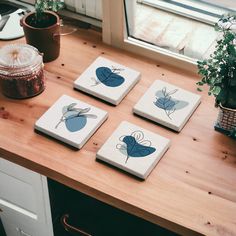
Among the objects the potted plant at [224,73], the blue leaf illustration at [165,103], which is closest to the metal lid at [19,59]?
the blue leaf illustration at [165,103]

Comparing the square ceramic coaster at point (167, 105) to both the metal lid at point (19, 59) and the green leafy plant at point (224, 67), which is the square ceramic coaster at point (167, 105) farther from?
the metal lid at point (19, 59)

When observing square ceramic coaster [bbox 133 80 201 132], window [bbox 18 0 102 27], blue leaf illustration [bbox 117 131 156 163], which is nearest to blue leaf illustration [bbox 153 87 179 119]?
square ceramic coaster [bbox 133 80 201 132]

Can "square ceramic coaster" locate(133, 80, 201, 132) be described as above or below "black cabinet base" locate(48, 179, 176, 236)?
above

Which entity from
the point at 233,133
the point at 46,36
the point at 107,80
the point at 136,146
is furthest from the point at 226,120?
the point at 46,36

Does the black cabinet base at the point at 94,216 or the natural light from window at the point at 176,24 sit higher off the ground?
the natural light from window at the point at 176,24

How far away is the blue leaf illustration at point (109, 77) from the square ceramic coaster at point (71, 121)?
99 mm

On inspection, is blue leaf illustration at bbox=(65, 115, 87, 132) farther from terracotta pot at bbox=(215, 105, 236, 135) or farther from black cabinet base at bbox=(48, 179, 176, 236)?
terracotta pot at bbox=(215, 105, 236, 135)

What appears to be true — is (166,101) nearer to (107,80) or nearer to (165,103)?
(165,103)

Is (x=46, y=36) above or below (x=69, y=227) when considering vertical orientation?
above

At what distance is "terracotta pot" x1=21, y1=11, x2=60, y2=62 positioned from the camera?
61.7 inches

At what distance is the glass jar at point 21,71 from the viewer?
1471 millimetres

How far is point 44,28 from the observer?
1.56 metres

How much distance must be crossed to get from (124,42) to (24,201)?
574 millimetres

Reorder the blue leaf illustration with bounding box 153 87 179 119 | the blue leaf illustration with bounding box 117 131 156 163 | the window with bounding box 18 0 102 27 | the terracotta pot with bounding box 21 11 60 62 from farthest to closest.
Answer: the window with bounding box 18 0 102 27
the terracotta pot with bounding box 21 11 60 62
the blue leaf illustration with bounding box 153 87 179 119
the blue leaf illustration with bounding box 117 131 156 163
